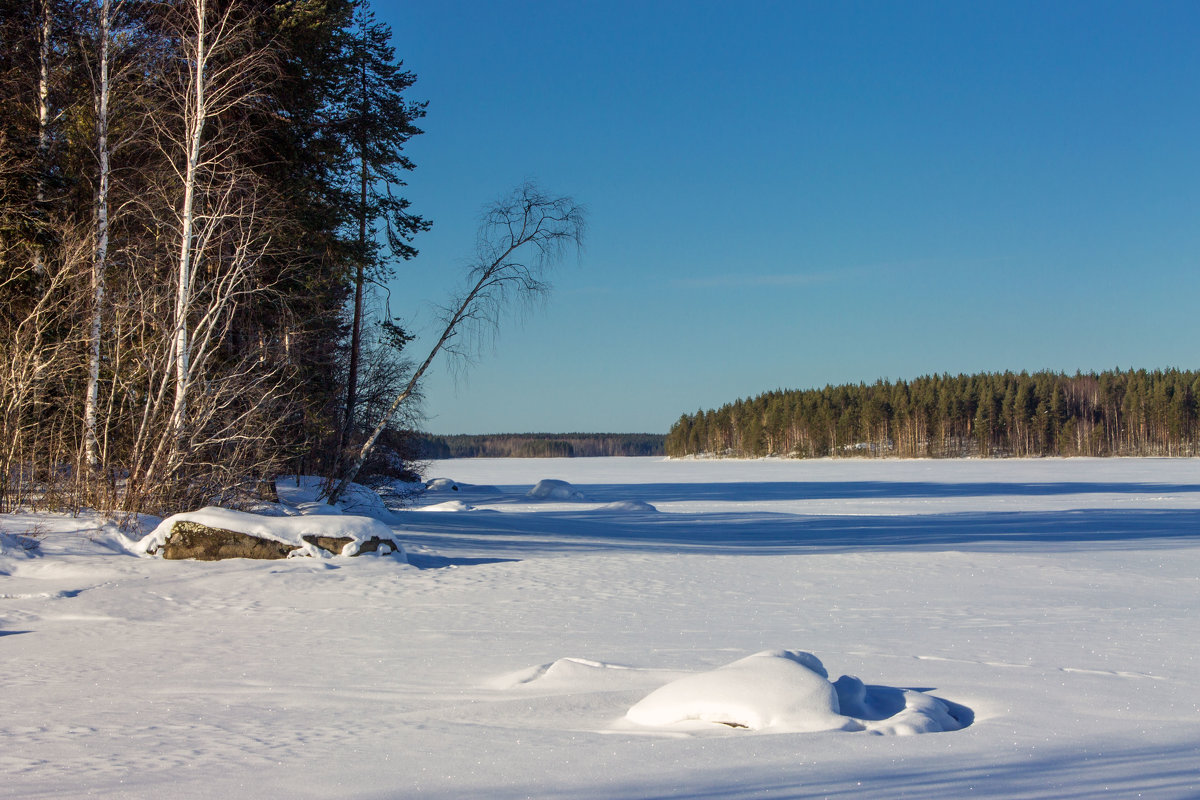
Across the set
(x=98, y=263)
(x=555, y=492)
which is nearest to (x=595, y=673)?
(x=98, y=263)

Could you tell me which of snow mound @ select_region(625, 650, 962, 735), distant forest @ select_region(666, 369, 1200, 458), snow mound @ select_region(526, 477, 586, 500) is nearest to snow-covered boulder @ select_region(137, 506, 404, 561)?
snow mound @ select_region(625, 650, 962, 735)

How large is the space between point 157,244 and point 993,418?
4115 inches

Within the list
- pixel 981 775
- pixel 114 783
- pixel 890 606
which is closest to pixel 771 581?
pixel 890 606

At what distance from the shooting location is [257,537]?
1148cm

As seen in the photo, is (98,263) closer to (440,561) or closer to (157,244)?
(157,244)

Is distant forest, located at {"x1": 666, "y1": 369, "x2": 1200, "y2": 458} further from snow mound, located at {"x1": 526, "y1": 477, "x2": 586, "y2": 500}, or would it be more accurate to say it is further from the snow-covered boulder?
the snow-covered boulder

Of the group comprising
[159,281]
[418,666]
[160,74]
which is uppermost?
[160,74]

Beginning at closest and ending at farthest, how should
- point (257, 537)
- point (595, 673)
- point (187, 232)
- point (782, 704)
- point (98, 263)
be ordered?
point (782, 704) → point (595, 673) → point (257, 537) → point (187, 232) → point (98, 263)

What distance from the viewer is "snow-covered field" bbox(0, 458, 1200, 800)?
4027 millimetres

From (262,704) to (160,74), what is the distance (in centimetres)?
1210

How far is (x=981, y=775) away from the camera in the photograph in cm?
393

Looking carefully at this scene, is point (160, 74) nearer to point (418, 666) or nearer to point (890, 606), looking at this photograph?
point (418, 666)

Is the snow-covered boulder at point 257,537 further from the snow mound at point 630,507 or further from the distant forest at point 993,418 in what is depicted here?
the distant forest at point 993,418

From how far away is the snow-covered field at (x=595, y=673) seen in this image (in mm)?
4027
